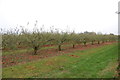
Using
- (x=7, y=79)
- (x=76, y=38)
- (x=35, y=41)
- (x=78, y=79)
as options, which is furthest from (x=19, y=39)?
(x=78, y=79)

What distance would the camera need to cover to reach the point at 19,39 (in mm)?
23656

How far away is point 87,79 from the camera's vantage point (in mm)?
8188

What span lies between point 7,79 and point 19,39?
15.3 meters

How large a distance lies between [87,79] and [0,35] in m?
15.6

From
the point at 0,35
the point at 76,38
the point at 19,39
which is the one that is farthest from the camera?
the point at 76,38

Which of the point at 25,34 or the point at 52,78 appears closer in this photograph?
the point at 52,78

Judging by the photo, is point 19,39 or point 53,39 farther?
point 53,39

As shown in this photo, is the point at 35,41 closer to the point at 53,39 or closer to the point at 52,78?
the point at 53,39

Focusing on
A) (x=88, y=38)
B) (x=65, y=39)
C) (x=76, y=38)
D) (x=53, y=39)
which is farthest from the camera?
(x=88, y=38)

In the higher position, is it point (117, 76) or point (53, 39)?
point (53, 39)

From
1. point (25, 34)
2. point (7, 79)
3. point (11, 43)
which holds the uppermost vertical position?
point (25, 34)

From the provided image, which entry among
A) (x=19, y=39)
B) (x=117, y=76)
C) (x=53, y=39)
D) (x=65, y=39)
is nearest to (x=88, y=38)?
(x=65, y=39)

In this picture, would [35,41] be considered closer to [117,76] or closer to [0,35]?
[0,35]

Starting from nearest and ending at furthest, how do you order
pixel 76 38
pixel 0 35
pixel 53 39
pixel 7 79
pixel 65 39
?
pixel 7 79, pixel 0 35, pixel 53 39, pixel 65 39, pixel 76 38
